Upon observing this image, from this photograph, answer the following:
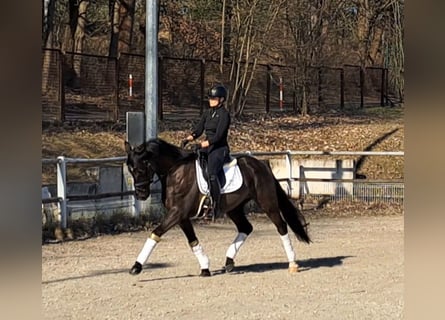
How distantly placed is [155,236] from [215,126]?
1297mm

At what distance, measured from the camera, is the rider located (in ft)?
27.8

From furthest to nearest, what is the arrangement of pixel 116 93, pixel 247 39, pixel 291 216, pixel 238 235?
A: pixel 247 39
pixel 116 93
pixel 291 216
pixel 238 235

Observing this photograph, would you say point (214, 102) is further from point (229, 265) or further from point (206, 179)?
point (229, 265)

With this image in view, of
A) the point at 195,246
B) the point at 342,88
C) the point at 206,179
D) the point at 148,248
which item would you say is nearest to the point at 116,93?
the point at 342,88

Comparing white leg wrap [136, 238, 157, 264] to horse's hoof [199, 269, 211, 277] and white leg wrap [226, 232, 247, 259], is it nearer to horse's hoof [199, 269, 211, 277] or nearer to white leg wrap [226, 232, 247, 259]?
horse's hoof [199, 269, 211, 277]

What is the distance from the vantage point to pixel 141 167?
8.46m

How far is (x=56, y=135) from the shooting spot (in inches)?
754

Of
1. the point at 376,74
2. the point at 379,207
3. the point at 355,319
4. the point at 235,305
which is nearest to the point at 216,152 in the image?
the point at 235,305

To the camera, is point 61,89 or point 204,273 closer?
point 204,273

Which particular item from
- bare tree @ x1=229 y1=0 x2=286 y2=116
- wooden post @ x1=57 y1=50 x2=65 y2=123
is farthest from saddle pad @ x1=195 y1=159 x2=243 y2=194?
bare tree @ x1=229 y1=0 x2=286 y2=116

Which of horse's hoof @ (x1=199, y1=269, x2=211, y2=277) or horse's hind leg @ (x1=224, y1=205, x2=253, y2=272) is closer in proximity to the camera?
horse's hoof @ (x1=199, y1=269, x2=211, y2=277)

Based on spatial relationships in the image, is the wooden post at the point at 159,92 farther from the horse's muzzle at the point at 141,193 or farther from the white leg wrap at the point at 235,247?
the horse's muzzle at the point at 141,193

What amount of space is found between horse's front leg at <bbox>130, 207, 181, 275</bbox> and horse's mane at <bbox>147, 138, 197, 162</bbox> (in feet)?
1.84

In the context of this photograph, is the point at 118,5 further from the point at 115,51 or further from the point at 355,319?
the point at 355,319
